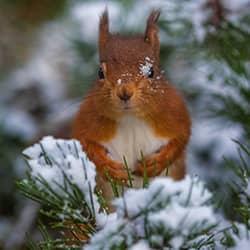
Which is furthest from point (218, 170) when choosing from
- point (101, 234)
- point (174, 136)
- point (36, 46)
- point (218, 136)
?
point (101, 234)

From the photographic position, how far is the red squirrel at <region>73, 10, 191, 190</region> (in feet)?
4.67

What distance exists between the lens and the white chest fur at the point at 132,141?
1525 mm

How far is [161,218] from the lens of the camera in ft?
2.89

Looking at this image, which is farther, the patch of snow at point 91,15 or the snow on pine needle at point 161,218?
the patch of snow at point 91,15

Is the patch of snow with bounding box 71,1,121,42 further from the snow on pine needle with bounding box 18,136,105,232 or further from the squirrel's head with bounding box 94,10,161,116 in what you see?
the snow on pine needle with bounding box 18,136,105,232

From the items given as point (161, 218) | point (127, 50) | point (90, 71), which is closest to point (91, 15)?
point (90, 71)

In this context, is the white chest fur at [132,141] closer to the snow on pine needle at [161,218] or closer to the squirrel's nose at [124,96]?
the squirrel's nose at [124,96]

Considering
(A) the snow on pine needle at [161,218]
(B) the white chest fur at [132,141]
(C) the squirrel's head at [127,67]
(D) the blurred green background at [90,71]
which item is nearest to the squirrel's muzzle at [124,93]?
(C) the squirrel's head at [127,67]

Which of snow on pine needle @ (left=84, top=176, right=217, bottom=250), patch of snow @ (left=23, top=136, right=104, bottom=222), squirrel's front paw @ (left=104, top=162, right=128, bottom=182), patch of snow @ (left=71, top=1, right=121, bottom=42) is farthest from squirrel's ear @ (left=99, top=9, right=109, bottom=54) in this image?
patch of snow @ (left=71, top=1, right=121, bottom=42)

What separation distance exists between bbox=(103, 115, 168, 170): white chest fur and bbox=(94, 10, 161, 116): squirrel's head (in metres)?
0.10

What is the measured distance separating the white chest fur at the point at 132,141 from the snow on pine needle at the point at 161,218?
58 cm

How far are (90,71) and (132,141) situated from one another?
760mm

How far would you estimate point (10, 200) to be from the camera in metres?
2.44

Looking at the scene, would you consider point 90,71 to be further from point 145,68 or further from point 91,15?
point 145,68
